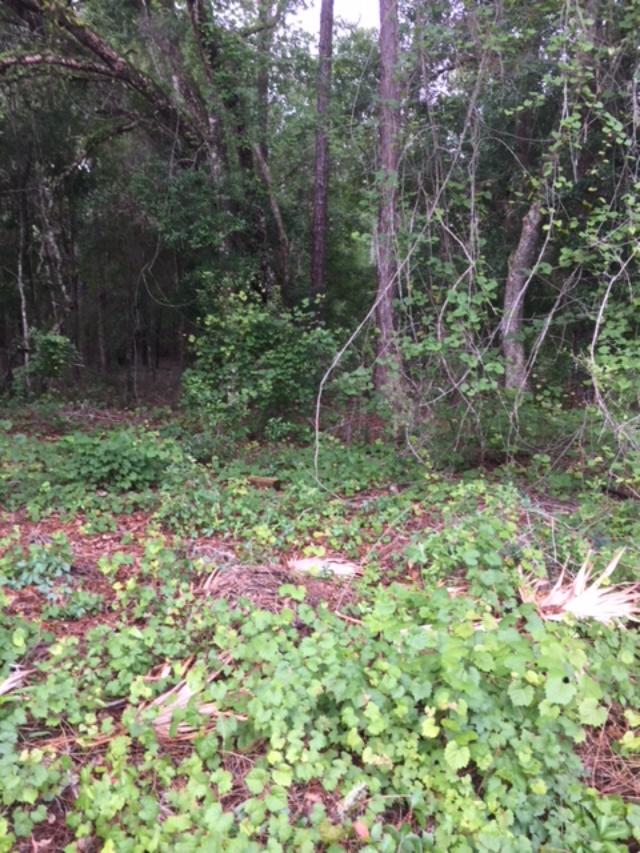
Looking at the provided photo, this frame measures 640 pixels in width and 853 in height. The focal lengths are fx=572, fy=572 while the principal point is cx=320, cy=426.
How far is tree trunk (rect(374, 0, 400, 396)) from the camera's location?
5582 mm

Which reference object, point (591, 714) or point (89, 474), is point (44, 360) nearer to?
point (89, 474)

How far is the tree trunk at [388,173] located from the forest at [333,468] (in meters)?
0.05

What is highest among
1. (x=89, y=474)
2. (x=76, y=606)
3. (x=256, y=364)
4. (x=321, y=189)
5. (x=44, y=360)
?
(x=321, y=189)

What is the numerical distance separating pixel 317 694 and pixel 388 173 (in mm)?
4790

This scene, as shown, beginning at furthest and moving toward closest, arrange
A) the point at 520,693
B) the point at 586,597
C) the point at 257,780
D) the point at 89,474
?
1. the point at 89,474
2. the point at 586,597
3. the point at 520,693
4. the point at 257,780

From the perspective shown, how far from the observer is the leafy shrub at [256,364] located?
7.80 metres

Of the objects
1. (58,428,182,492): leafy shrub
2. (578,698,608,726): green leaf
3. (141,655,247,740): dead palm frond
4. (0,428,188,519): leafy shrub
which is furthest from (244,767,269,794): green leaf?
(58,428,182,492): leafy shrub

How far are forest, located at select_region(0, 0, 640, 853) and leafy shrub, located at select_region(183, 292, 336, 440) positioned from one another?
0.18 ft

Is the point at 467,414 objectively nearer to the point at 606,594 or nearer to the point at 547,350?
the point at 547,350

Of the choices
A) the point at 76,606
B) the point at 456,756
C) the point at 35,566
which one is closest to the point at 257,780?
the point at 456,756

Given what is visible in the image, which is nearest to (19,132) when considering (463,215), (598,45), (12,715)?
(463,215)

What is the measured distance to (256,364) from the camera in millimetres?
8109

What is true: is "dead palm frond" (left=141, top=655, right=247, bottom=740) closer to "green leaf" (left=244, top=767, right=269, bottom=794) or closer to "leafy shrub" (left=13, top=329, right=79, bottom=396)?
"green leaf" (left=244, top=767, right=269, bottom=794)

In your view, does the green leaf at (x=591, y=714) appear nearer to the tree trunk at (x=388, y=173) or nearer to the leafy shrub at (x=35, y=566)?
the leafy shrub at (x=35, y=566)
